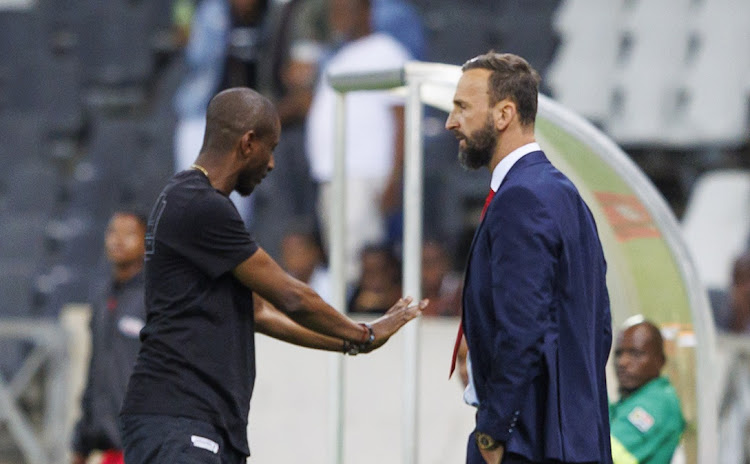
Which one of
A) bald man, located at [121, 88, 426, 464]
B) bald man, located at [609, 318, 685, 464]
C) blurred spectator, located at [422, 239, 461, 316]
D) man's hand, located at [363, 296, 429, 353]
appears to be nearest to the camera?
A: bald man, located at [121, 88, 426, 464]

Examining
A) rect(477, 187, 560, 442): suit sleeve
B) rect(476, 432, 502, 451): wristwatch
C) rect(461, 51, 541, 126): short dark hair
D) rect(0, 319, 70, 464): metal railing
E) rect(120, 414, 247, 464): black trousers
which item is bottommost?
rect(0, 319, 70, 464): metal railing

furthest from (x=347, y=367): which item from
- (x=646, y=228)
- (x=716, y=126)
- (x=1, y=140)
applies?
(x=1, y=140)

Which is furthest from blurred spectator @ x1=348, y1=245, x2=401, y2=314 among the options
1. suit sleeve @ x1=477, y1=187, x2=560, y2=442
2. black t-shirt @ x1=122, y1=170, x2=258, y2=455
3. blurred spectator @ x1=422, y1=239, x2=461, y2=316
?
suit sleeve @ x1=477, y1=187, x2=560, y2=442

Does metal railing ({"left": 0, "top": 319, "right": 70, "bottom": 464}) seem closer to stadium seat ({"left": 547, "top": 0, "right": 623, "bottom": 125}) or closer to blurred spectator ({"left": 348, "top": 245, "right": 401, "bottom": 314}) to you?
blurred spectator ({"left": 348, "top": 245, "right": 401, "bottom": 314})

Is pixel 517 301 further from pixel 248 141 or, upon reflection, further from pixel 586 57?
pixel 586 57

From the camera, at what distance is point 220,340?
3730 millimetres

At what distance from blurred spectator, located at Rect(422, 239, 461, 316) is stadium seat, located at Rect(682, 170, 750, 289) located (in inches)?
66.0

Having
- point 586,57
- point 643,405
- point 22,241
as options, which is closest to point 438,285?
point 586,57

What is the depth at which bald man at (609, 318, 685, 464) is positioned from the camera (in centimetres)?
479

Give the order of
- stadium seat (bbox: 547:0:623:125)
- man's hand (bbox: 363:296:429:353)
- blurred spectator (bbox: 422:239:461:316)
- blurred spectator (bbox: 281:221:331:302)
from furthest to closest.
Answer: stadium seat (bbox: 547:0:623:125)
blurred spectator (bbox: 281:221:331:302)
blurred spectator (bbox: 422:239:461:316)
man's hand (bbox: 363:296:429:353)

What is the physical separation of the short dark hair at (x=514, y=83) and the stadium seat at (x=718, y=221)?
16.9 feet

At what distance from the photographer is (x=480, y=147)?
362 cm

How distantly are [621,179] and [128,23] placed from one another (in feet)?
24.0

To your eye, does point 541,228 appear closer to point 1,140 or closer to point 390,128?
point 390,128
